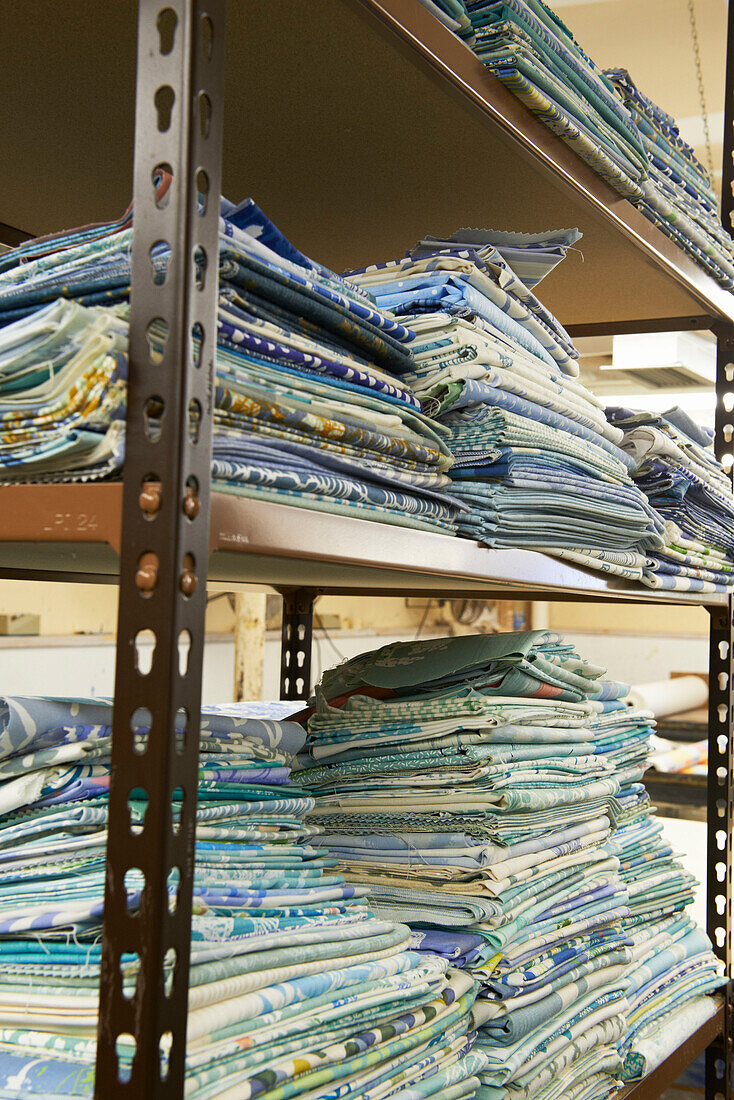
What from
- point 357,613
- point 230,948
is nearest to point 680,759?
point 357,613

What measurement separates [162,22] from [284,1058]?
71cm

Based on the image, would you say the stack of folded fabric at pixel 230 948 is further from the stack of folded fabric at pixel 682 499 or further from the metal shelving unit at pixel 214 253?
the stack of folded fabric at pixel 682 499

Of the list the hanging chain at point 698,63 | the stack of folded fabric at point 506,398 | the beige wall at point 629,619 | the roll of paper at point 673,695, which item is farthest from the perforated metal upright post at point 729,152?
the beige wall at point 629,619

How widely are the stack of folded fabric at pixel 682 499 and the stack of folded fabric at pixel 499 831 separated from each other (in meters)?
0.21

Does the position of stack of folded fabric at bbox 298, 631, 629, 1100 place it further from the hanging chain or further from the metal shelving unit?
the hanging chain

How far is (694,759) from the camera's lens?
5156 millimetres

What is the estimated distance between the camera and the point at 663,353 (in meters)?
2.59

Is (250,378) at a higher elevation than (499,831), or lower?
higher

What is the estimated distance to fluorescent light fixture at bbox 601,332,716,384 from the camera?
2.56 metres

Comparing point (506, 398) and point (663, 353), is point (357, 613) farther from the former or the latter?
point (506, 398)

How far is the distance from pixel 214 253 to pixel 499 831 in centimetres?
80

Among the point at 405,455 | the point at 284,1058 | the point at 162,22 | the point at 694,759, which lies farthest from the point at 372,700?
the point at 694,759

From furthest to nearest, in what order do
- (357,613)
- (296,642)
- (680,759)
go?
(357,613) < (680,759) < (296,642)

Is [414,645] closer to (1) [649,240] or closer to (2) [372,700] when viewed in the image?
(2) [372,700]
